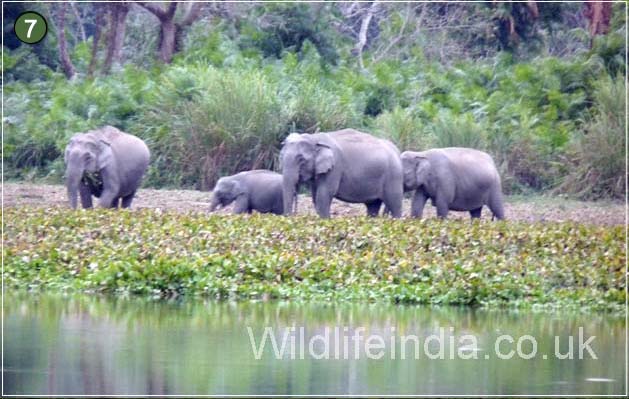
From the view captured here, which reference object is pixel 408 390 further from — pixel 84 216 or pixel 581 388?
pixel 84 216

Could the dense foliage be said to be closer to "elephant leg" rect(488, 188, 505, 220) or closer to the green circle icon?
the green circle icon

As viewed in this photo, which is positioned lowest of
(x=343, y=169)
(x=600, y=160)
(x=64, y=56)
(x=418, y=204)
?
(x=418, y=204)

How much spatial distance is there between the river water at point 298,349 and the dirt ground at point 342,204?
29.5 feet

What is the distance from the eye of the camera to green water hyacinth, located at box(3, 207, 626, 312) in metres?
15.8

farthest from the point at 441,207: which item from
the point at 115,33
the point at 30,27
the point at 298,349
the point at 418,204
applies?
the point at 115,33

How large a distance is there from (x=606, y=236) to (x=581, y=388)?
7.74 metres

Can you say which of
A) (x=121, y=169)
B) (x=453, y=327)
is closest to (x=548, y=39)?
(x=121, y=169)

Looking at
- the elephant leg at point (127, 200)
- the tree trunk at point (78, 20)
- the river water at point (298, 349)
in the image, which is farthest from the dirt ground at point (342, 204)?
the tree trunk at point (78, 20)

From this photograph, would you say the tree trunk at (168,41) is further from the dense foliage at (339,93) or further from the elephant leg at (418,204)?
the elephant leg at (418,204)

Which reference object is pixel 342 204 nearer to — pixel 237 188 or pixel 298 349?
pixel 237 188

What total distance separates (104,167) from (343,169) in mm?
3701

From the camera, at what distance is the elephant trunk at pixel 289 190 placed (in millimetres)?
22062

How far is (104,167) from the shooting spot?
75.8ft

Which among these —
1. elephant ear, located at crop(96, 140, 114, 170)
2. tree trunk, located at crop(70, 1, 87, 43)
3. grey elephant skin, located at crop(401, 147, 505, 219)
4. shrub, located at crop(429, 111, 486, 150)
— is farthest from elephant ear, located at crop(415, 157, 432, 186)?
tree trunk, located at crop(70, 1, 87, 43)
